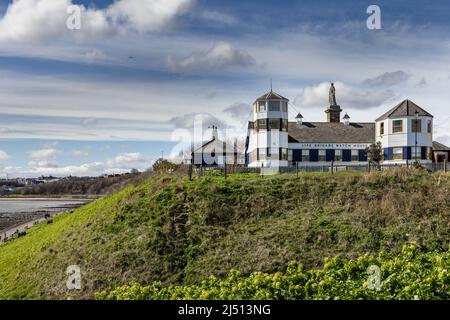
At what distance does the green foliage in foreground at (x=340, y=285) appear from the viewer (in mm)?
9219

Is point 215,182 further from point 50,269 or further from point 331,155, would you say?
point 331,155

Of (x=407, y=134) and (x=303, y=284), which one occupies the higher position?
(x=407, y=134)

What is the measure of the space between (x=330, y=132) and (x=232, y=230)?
3032 centimetres

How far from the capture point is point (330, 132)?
178ft

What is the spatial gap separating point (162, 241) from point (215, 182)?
9.29 m

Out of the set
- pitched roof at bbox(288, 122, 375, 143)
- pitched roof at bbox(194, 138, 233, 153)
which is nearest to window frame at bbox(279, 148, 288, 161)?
pitched roof at bbox(288, 122, 375, 143)

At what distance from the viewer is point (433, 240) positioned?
81.3 feet

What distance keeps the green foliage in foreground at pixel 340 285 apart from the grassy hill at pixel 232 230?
1150cm

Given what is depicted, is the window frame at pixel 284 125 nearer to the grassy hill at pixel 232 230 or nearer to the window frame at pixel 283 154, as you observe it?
the window frame at pixel 283 154

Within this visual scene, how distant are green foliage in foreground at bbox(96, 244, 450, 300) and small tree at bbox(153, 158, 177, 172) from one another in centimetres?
3445

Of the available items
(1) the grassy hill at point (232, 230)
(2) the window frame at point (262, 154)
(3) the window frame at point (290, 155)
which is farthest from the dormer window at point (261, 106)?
(1) the grassy hill at point (232, 230)
